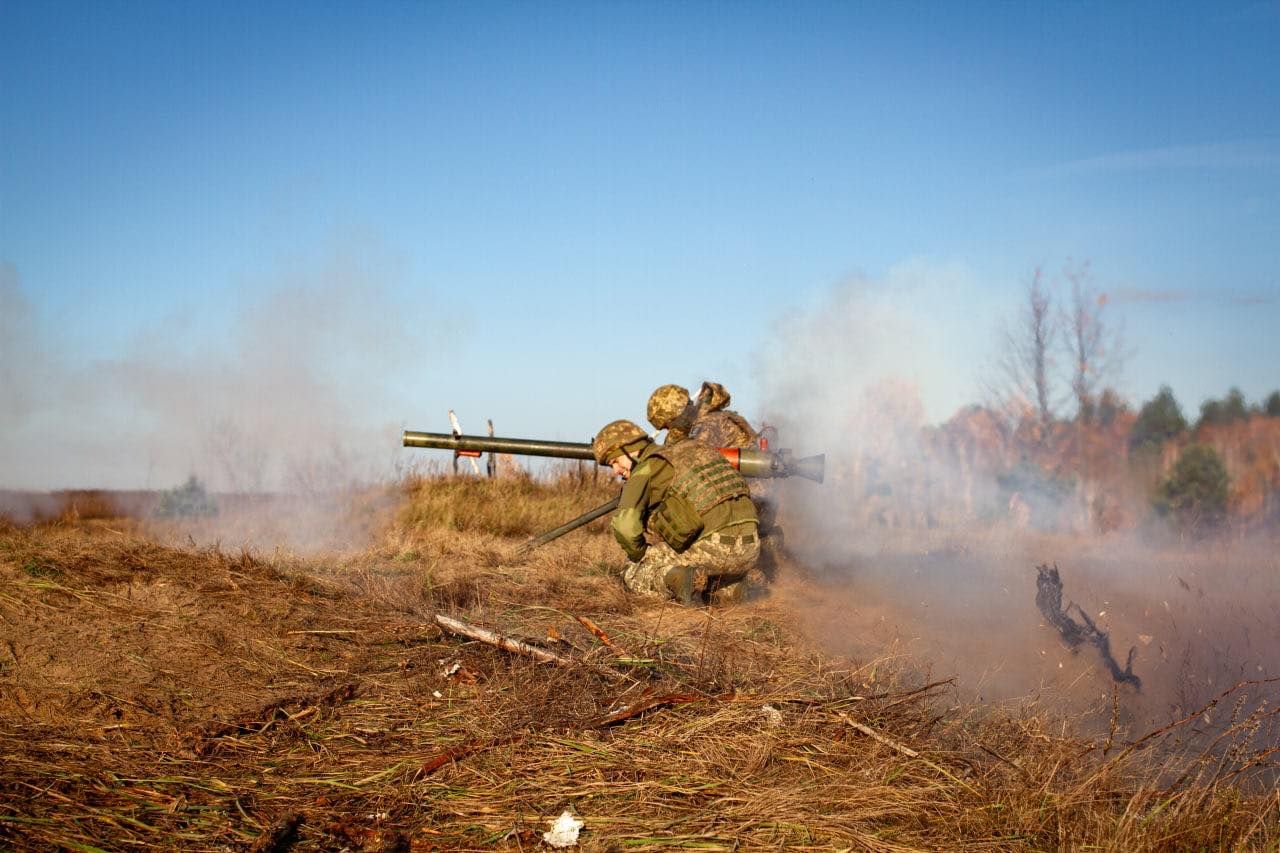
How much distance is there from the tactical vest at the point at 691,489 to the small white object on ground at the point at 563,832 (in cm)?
435

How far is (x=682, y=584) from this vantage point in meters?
7.41

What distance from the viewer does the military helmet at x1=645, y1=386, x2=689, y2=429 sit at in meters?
9.24

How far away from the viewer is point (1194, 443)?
1388 cm

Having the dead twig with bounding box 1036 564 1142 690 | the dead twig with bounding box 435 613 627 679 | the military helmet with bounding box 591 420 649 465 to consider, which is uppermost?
the military helmet with bounding box 591 420 649 465

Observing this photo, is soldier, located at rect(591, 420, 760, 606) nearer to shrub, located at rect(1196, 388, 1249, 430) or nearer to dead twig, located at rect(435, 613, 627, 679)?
dead twig, located at rect(435, 613, 627, 679)

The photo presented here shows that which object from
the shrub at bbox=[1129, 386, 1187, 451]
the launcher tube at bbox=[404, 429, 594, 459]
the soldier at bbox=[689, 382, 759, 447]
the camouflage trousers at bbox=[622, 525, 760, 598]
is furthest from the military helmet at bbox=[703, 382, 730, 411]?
the shrub at bbox=[1129, 386, 1187, 451]

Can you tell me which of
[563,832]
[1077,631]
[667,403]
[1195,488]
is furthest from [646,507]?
[1195,488]

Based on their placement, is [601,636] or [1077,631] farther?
[1077,631]

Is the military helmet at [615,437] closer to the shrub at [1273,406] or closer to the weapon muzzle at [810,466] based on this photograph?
the weapon muzzle at [810,466]

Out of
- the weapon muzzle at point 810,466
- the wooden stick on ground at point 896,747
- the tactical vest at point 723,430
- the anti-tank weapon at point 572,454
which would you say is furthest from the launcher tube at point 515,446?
the wooden stick on ground at point 896,747

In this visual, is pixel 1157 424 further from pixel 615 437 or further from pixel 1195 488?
pixel 615 437

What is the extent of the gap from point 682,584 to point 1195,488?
31.1ft

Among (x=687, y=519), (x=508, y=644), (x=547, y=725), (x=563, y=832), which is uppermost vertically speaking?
(x=687, y=519)

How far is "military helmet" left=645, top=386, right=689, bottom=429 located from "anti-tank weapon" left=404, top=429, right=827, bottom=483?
563 millimetres
